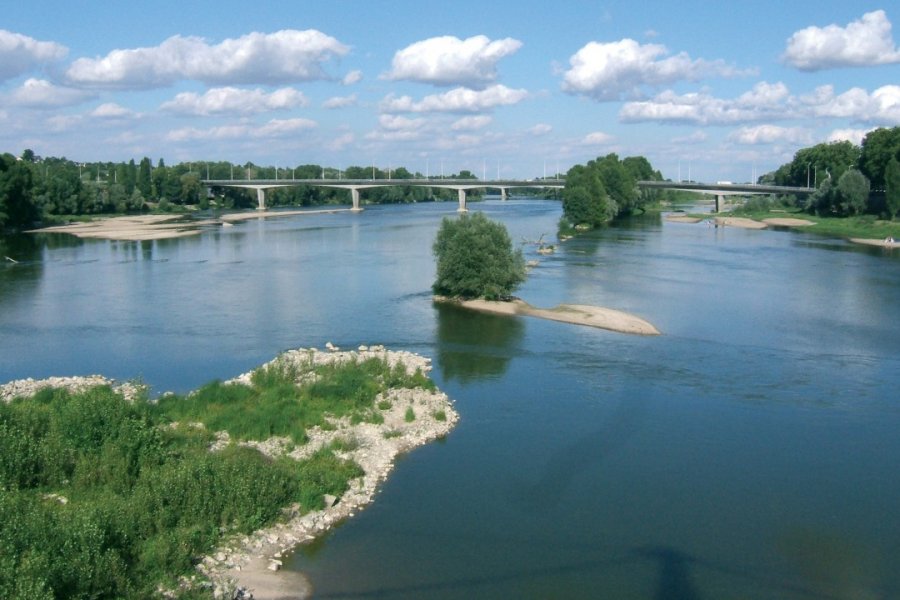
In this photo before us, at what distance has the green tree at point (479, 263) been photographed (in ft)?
107

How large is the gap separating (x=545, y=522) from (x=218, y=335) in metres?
15.8

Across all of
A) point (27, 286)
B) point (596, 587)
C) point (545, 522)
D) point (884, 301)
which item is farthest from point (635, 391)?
point (27, 286)

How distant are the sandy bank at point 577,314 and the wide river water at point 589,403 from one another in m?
0.71

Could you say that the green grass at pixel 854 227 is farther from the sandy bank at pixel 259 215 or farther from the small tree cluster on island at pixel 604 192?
the sandy bank at pixel 259 215

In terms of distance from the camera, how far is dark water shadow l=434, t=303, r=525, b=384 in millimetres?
23422

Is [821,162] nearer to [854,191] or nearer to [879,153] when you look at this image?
[879,153]

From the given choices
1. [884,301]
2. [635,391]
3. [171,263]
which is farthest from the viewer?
[171,263]

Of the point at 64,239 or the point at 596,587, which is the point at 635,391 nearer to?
the point at 596,587

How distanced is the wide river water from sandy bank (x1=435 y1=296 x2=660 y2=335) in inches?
27.9

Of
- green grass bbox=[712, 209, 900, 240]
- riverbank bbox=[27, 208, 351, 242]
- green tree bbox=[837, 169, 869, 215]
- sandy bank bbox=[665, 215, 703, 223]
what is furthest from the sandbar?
riverbank bbox=[27, 208, 351, 242]

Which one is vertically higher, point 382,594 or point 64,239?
point 64,239

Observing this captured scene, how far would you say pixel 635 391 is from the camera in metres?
20.9

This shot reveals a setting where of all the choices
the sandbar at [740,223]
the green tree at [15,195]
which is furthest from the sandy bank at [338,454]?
the sandbar at [740,223]

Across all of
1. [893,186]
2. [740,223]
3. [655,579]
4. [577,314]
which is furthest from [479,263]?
[740,223]
